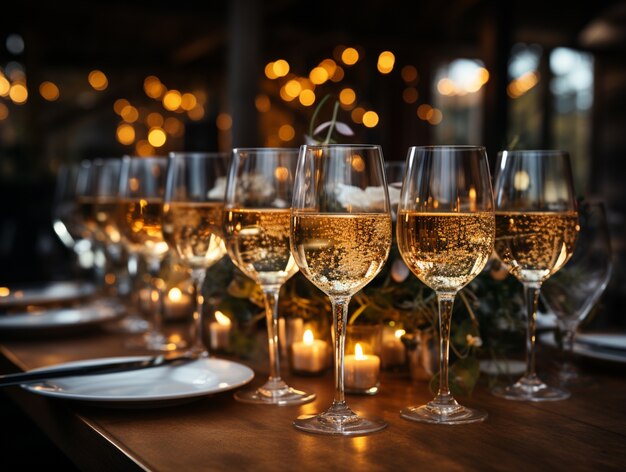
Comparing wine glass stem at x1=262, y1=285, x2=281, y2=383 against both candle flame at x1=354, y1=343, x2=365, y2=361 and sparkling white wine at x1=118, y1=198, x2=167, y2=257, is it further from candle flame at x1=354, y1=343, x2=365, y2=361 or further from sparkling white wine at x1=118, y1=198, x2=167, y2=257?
sparkling white wine at x1=118, y1=198, x2=167, y2=257

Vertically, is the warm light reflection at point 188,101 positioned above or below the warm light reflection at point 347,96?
above

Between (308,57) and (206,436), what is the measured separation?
895 centimetres

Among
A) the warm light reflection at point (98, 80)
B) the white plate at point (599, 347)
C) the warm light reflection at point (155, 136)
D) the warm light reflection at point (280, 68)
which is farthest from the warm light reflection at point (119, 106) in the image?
the white plate at point (599, 347)

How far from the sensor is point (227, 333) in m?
1.36

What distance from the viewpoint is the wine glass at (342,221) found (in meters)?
0.90

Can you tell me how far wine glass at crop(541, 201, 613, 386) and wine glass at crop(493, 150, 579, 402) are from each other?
127 mm

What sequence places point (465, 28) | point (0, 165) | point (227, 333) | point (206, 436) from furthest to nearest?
1. point (0, 165)
2. point (465, 28)
3. point (227, 333)
4. point (206, 436)

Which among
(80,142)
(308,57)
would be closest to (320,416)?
(308,57)

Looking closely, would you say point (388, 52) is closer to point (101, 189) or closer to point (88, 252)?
point (88, 252)

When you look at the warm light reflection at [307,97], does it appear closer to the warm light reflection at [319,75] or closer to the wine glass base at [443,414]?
the warm light reflection at [319,75]

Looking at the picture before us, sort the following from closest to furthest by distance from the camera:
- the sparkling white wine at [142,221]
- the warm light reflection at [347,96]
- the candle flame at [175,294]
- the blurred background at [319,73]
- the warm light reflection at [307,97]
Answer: the sparkling white wine at [142,221] → the candle flame at [175,294] → the blurred background at [319,73] → the warm light reflection at [347,96] → the warm light reflection at [307,97]

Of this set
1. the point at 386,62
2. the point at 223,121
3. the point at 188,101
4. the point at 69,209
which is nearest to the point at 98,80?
the point at 188,101

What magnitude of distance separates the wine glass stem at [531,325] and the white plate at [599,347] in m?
0.19

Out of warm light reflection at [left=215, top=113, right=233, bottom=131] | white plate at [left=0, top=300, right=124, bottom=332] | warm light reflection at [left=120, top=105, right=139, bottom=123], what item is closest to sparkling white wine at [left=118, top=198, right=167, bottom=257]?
white plate at [left=0, top=300, right=124, bottom=332]
